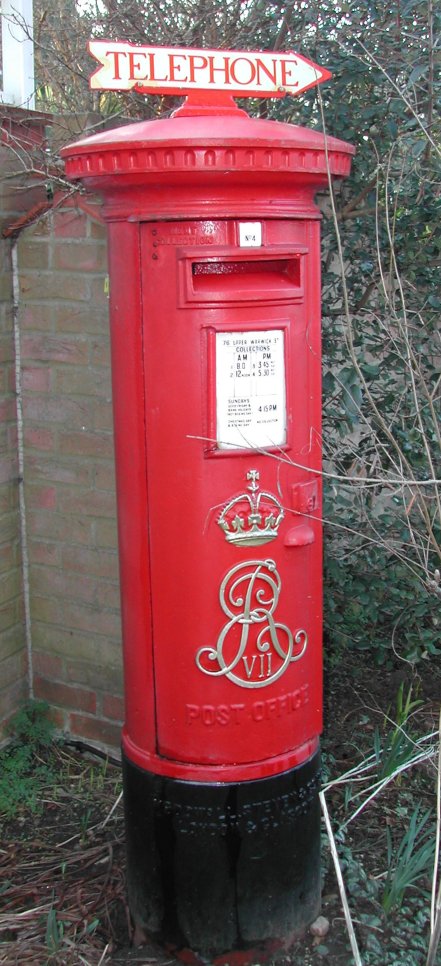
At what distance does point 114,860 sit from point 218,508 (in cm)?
124

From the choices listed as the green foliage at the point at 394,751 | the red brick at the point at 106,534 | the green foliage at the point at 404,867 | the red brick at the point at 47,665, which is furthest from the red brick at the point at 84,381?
→ the green foliage at the point at 404,867

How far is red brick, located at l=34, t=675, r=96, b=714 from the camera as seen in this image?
131 inches

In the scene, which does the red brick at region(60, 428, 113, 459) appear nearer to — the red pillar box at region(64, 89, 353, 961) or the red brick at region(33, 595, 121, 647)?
the red brick at region(33, 595, 121, 647)

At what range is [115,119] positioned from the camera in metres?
3.20

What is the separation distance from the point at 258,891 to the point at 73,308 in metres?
1.79

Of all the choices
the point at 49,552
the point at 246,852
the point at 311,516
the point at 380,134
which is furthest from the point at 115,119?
the point at 246,852

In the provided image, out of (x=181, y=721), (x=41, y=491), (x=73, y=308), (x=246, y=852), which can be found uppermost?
(x=73, y=308)

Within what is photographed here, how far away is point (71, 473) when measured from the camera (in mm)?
3213

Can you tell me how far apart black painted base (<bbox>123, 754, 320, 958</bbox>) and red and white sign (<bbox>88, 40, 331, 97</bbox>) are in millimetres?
1556

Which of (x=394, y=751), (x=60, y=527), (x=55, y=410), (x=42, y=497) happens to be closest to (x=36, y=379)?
(x=55, y=410)

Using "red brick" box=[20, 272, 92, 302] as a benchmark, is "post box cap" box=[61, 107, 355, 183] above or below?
above

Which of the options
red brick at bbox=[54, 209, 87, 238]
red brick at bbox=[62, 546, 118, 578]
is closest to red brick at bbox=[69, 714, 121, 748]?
red brick at bbox=[62, 546, 118, 578]

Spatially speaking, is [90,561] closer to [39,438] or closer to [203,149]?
[39,438]

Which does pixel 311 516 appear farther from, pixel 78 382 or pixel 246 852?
pixel 78 382
